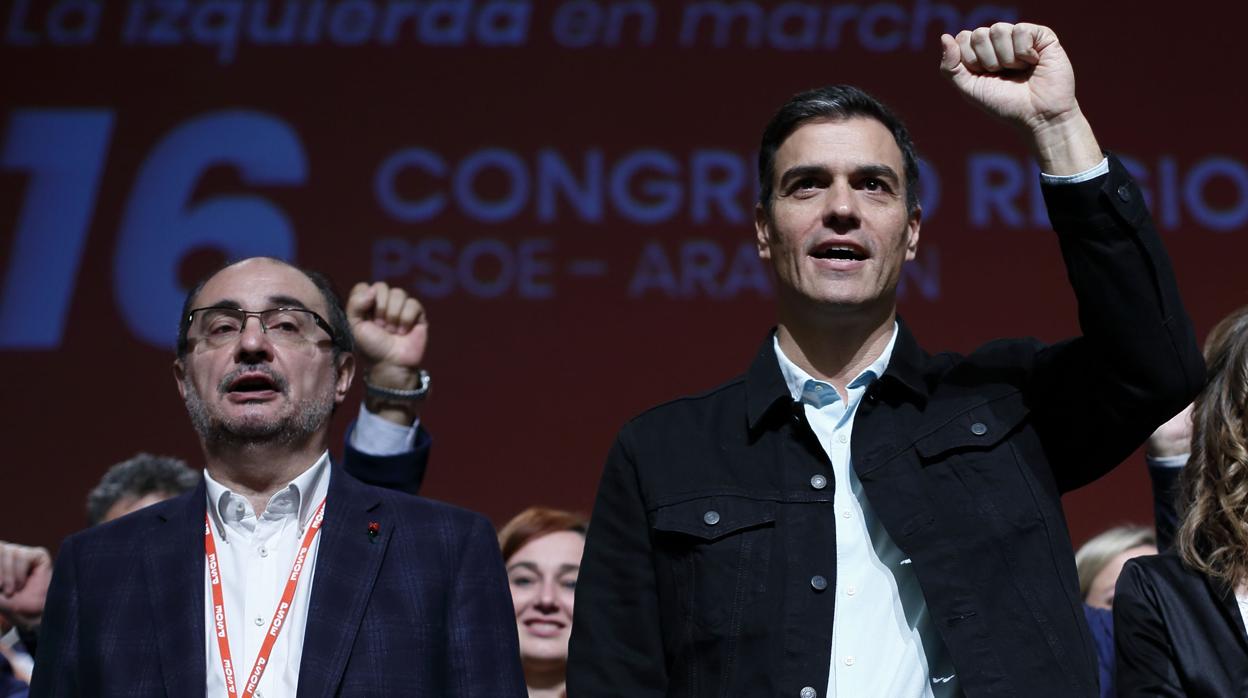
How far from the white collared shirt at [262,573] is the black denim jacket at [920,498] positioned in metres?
0.52

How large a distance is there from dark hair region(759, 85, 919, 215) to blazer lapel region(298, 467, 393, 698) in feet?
2.92

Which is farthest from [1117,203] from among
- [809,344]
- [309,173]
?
[309,173]

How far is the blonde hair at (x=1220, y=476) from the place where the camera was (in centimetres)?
261

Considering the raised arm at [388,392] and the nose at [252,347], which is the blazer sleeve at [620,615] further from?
the raised arm at [388,392]

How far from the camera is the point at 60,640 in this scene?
8.99 ft

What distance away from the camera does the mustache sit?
292cm

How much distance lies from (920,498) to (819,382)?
0.25 m

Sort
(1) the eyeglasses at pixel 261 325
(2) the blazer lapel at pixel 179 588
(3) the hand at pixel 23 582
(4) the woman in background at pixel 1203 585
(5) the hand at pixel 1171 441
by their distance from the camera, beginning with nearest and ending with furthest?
(4) the woman in background at pixel 1203 585
(2) the blazer lapel at pixel 179 588
(1) the eyeglasses at pixel 261 325
(5) the hand at pixel 1171 441
(3) the hand at pixel 23 582

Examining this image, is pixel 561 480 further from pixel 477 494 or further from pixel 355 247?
pixel 355 247

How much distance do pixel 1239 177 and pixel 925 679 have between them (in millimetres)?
3540

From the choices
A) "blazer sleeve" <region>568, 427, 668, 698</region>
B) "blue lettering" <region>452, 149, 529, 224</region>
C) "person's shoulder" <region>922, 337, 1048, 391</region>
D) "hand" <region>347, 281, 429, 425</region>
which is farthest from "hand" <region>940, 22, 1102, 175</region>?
"blue lettering" <region>452, 149, 529, 224</region>

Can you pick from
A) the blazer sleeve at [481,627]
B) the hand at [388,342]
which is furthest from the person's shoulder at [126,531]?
the hand at [388,342]

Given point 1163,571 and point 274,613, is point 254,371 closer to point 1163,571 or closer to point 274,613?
point 274,613

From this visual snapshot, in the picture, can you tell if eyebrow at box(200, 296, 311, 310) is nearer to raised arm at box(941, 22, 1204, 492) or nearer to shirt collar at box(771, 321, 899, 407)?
shirt collar at box(771, 321, 899, 407)
